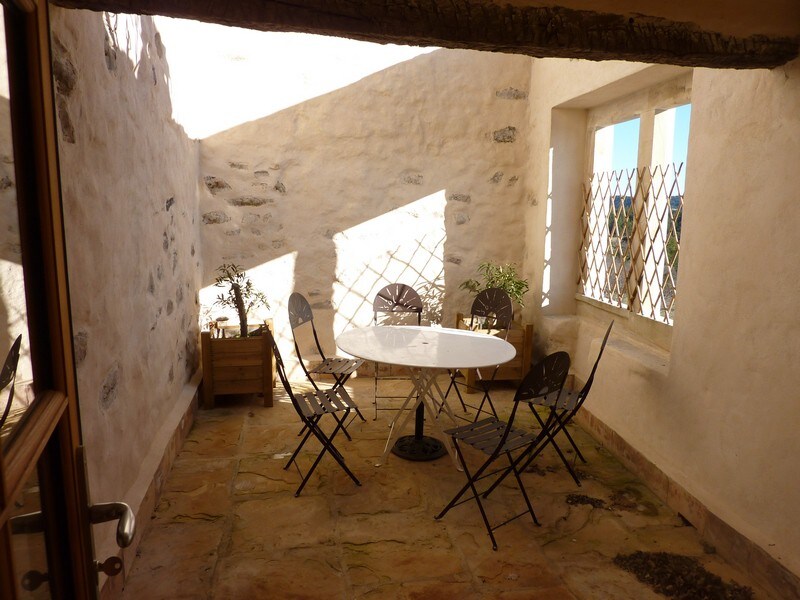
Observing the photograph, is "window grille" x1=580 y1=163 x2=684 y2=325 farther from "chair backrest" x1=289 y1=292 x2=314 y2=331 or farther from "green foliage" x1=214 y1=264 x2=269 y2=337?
"green foliage" x1=214 y1=264 x2=269 y2=337

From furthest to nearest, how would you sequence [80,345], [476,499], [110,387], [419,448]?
[419,448] → [476,499] → [110,387] → [80,345]

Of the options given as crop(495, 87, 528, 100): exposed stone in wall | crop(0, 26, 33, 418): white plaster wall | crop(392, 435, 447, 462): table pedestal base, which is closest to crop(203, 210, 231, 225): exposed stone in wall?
crop(392, 435, 447, 462): table pedestal base

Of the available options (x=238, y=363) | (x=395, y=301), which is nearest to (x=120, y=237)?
(x=238, y=363)

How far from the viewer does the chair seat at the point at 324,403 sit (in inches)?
118

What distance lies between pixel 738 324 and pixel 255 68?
3699 mm

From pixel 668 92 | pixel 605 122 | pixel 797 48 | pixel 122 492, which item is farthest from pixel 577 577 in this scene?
pixel 605 122

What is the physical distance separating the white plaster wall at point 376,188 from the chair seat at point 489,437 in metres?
2.11

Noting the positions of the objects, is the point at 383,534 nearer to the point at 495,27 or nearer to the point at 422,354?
the point at 422,354

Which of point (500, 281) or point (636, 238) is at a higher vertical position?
point (636, 238)

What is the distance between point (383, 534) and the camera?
263 cm

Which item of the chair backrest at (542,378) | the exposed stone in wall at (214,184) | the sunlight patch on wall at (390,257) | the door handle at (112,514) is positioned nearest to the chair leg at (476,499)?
the chair backrest at (542,378)

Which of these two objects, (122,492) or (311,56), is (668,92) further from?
(122,492)

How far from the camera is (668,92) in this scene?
3381 mm

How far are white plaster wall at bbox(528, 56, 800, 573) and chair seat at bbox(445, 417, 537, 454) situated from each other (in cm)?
81
